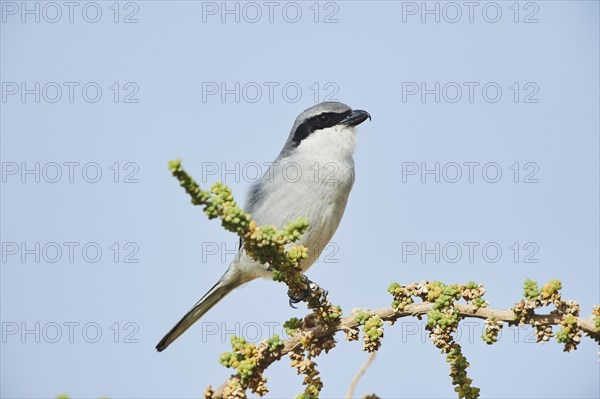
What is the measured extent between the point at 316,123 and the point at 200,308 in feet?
5.89

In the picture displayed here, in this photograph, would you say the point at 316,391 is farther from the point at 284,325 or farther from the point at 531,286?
the point at 531,286

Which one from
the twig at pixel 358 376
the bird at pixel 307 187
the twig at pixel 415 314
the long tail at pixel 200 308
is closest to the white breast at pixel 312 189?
the bird at pixel 307 187

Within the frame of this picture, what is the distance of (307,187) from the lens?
523cm

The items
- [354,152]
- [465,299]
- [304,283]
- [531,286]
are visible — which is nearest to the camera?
[531,286]

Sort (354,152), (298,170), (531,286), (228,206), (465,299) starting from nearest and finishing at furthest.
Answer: (228,206) → (531,286) → (465,299) → (298,170) → (354,152)

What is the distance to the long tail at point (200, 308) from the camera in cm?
479

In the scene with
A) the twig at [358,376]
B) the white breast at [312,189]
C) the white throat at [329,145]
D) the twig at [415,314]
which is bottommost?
the twig at [358,376]

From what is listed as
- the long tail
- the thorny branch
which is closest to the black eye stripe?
the long tail

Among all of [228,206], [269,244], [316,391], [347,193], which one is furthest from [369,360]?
[347,193]

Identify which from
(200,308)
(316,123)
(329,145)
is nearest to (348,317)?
(200,308)

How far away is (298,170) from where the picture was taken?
17.6ft

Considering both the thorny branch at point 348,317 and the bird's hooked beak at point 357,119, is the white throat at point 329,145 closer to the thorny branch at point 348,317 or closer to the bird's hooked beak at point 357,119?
the bird's hooked beak at point 357,119

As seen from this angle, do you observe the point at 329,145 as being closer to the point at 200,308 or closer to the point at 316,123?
the point at 316,123

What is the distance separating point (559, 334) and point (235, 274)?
343cm
